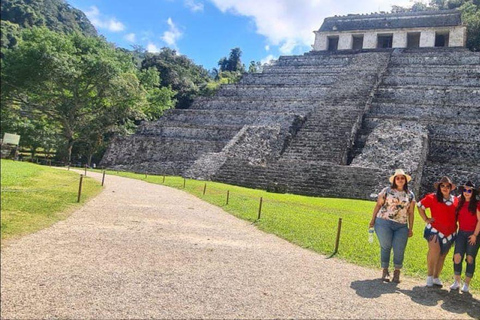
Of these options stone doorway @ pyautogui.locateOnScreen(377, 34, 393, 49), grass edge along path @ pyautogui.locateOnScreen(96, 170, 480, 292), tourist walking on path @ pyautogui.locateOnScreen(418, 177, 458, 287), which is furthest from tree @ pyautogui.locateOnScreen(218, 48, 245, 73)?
tourist walking on path @ pyautogui.locateOnScreen(418, 177, 458, 287)

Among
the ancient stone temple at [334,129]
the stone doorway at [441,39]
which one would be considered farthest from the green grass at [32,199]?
the stone doorway at [441,39]

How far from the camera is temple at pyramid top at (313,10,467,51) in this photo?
3350 cm

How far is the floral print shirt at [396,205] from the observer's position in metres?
4.88

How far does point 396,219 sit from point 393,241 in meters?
0.32

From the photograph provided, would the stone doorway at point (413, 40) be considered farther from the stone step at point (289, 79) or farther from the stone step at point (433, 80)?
the stone step at point (289, 79)

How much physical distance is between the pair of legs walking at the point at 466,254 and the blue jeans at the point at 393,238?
604mm

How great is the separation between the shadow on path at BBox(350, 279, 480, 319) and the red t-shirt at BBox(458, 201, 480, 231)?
2.61 feet

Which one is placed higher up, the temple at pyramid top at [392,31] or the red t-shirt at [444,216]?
the temple at pyramid top at [392,31]

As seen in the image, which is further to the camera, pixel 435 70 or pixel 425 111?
pixel 435 70

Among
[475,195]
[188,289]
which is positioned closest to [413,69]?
[475,195]

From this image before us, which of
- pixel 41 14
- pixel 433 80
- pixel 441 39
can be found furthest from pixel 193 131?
→ pixel 441 39

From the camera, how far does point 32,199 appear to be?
592cm

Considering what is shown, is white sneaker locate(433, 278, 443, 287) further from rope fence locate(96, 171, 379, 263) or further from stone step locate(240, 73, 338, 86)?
stone step locate(240, 73, 338, 86)

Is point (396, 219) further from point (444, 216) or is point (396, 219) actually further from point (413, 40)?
point (413, 40)
